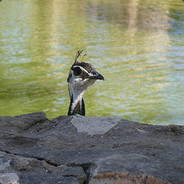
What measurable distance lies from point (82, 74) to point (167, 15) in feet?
42.9

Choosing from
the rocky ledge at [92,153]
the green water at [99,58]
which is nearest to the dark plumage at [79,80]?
the rocky ledge at [92,153]

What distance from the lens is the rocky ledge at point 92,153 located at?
2975mm

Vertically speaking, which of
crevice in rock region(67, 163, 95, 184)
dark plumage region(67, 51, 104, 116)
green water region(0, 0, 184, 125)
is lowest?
green water region(0, 0, 184, 125)

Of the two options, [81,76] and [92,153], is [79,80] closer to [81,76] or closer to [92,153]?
[81,76]

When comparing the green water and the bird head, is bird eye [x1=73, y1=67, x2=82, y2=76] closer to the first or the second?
the bird head

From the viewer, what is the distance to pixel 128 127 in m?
4.25

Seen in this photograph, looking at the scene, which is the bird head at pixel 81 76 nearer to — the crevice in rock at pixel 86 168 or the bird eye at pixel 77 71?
the bird eye at pixel 77 71

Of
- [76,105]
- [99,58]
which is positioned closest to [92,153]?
[76,105]

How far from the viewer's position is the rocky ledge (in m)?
2.97

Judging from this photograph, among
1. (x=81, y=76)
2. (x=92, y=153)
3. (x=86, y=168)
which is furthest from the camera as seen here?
(x=81, y=76)

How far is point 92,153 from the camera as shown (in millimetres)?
3438

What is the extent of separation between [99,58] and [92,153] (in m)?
7.26

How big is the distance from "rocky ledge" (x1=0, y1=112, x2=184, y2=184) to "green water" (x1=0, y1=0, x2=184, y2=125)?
111 inches

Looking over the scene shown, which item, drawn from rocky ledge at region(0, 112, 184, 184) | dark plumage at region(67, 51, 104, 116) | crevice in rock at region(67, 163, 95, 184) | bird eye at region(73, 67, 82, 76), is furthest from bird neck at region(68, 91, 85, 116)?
crevice in rock at region(67, 163, 95, 184)
